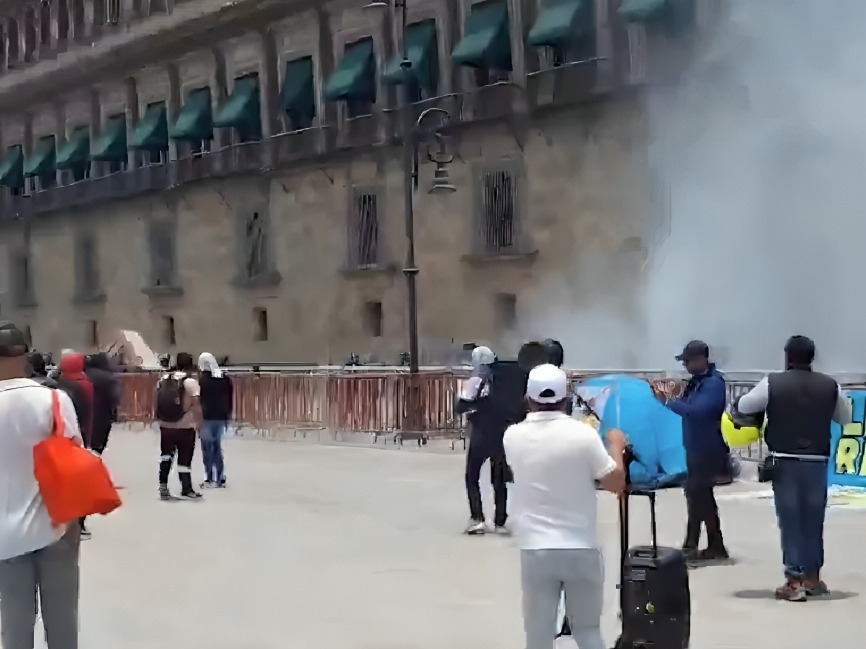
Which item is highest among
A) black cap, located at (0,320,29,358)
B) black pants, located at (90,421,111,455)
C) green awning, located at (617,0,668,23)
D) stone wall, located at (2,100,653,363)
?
green awning, located at (617,0,668,23)

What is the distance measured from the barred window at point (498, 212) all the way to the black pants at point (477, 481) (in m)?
17.4

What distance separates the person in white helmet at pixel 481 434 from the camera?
39.7 ft

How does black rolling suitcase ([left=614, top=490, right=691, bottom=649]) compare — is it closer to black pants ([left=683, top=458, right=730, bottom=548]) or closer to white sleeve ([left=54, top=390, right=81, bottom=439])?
white sleeve ([left=54, top=390, right=81, bottom=439])

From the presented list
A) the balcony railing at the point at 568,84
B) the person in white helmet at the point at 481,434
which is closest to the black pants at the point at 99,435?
the person in white helmet at the point at 481,434

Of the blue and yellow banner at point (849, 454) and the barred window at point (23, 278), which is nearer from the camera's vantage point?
the blue and yellow banner at point (849, 454)

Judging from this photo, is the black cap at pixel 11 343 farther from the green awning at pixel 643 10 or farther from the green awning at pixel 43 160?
the green awning at pixel 43 160

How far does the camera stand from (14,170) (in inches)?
1916

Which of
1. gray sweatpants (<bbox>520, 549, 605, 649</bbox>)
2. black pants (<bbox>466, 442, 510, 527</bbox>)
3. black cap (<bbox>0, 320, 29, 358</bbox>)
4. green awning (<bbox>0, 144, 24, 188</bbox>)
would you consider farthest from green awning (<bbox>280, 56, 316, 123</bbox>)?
gray sweatpants (<bbox>520, 549, 605, 649</bbox>)

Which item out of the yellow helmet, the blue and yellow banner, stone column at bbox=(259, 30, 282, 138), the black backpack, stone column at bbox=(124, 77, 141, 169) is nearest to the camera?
the yellow helmet

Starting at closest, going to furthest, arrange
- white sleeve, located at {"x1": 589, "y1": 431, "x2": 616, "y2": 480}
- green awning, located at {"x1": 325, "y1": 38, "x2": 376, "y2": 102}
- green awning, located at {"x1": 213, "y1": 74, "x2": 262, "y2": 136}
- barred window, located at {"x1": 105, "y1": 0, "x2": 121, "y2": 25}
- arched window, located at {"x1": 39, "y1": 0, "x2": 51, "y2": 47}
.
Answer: white sleeve, located at {"x1": 589, "y1": 431, "x2": 616, "y2": 480} → green awning, located at {"x1": 325, "y1": 38, "x2": 376, "y2": 102} → green awning, located at {"x1": 213, "y1": 74, "x2": 262, "y2": 136} → barred window, located at {"x1": 105, "y1": 0, "x2": 121, "y2": 25} → arched window, located at {"x1": 39, "y1": 0, "x2": 51, "y2": 47}

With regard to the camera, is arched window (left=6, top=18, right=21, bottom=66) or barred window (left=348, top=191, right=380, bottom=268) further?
arched window (left=6, top=18, right=21, bottom=66)

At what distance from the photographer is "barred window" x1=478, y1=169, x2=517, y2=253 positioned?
29.6 metres

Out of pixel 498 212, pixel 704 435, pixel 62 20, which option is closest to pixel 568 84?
pixel 498 212

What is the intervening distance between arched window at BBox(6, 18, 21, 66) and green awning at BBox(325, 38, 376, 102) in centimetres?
2109
